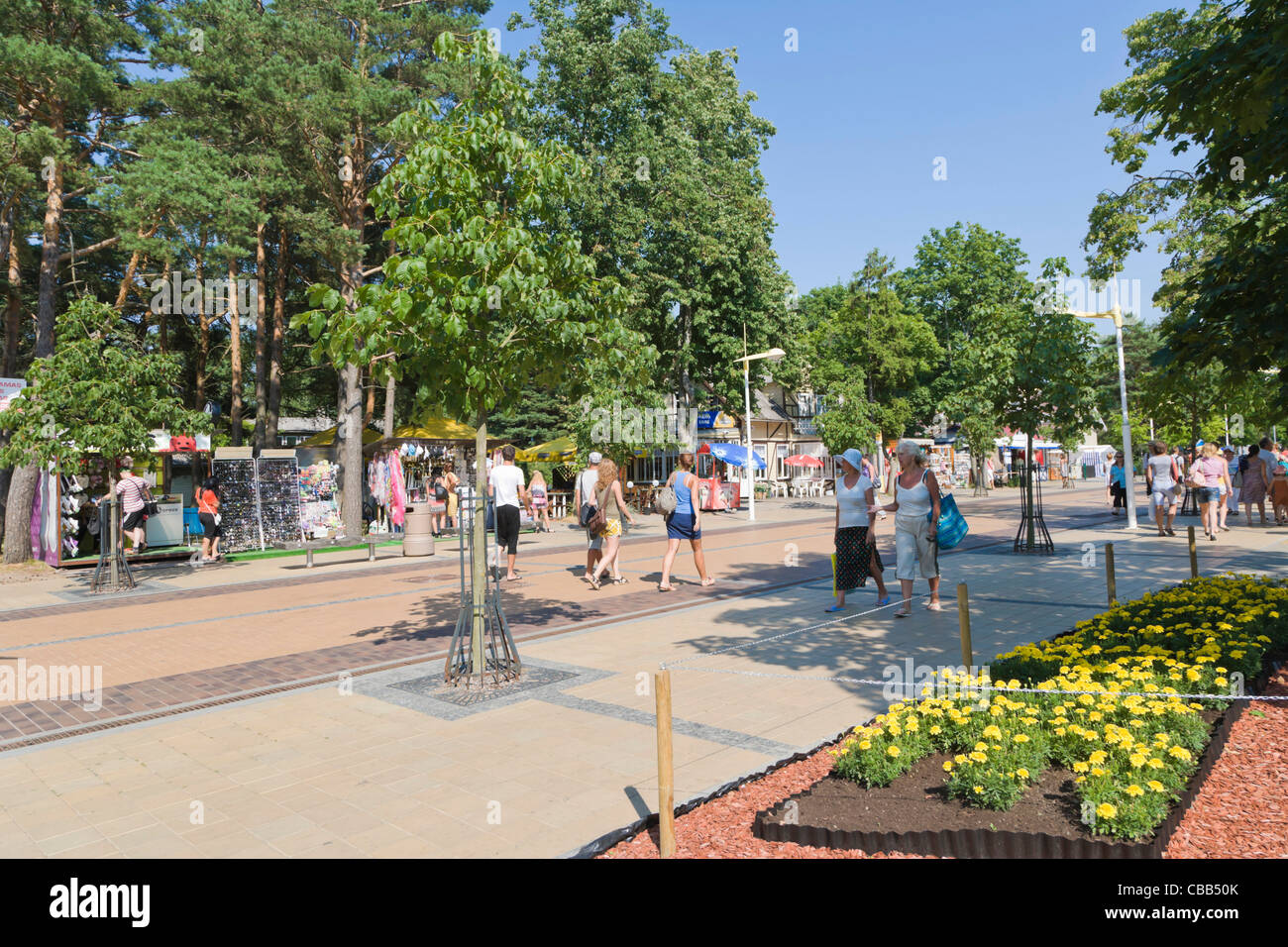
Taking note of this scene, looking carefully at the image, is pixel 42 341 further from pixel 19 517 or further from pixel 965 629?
pixel 965 629

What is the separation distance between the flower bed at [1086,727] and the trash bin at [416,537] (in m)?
13.8

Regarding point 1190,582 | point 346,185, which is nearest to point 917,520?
point 1190,582

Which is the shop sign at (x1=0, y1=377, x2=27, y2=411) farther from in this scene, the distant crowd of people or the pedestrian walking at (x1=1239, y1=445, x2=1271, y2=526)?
the pedestrian walking at (x1=1239, y1=445, x2=1271, y2=526)

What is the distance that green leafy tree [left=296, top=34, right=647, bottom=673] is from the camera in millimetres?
6133

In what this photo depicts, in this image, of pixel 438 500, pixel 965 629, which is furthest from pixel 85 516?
pixel 965 629

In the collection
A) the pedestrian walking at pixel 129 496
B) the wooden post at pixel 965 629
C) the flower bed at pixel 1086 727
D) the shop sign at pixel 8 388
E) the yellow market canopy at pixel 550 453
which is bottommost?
the flower bed at pixel 1086 727

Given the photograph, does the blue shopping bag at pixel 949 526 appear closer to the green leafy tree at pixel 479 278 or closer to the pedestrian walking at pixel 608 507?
the pedestrian walking at pixel 608 507

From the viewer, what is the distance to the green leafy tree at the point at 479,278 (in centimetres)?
613

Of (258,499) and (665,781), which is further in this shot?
(258,499)

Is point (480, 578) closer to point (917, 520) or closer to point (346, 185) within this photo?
point (917, 520)

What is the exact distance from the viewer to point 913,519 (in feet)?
29.5

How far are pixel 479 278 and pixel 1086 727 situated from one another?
4993 millimetres

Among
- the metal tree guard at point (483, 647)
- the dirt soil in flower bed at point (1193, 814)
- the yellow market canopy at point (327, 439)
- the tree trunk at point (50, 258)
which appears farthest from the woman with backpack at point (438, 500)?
the dirt soil in flower bed at point (1193, 814)
